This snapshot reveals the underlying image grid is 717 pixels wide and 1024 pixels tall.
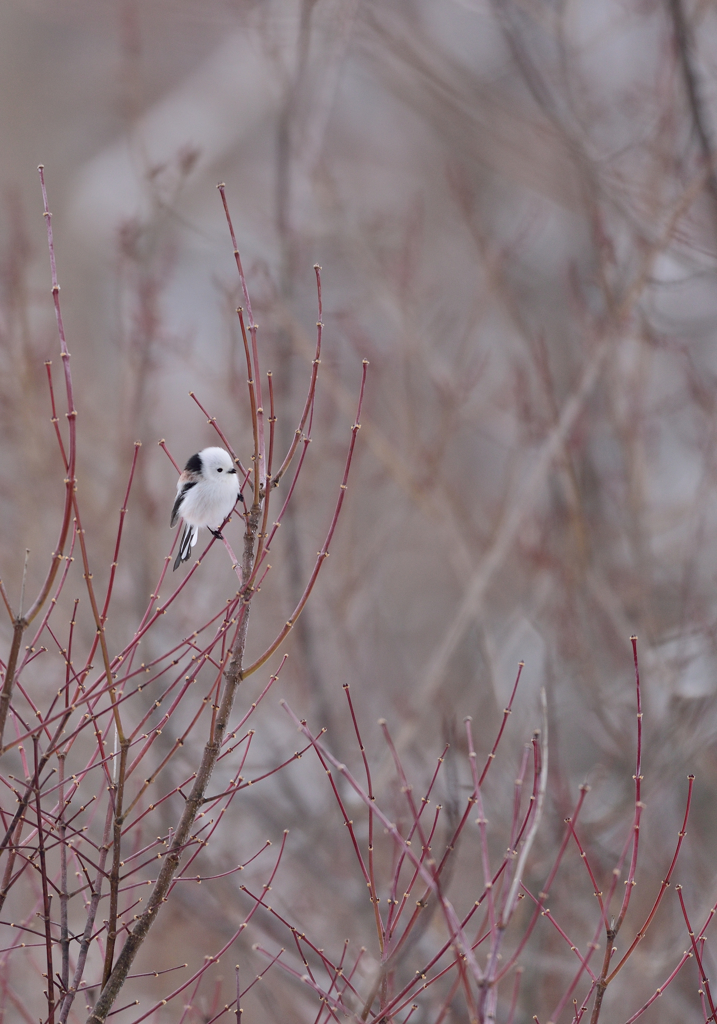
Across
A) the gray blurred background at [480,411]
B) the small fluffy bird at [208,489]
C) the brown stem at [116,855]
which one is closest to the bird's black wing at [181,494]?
the small fluffy bird at [208,489]

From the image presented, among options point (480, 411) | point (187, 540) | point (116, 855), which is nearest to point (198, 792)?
point (116, 855)

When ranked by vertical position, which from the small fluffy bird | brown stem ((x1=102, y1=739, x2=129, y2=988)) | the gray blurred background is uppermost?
the gray blurred background

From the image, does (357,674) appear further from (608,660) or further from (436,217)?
(436,217)

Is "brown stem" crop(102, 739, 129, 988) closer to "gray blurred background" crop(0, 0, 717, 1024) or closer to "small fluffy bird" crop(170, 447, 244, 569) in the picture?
"small fluffy bird" crop(170, 447, 244, 569)

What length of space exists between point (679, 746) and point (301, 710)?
64.9 inches

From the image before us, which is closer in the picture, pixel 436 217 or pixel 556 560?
pixel 556 560

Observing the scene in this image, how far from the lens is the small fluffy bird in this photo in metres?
1.09

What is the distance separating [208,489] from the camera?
1.10 m

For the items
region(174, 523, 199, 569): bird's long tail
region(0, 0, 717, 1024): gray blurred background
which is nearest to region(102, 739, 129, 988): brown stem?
region(174, 523, 199, 569): bird's long tail

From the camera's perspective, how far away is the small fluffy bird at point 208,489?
42.8 inches

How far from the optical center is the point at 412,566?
7418 mm

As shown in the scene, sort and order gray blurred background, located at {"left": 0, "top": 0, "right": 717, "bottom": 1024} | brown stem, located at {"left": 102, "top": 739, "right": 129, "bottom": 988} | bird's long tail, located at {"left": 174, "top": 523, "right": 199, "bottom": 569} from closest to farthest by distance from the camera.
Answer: brown stem, located at {"left": 102, "top": 739, "right": 129, "bottom": 988} → bird's long tail, located at {"left": 174, "top": 523, "right": 199, "bottom": 569} → gray blurred background, located at {"left": 0, "top": 0, "right": 717, "bottom": 1024}

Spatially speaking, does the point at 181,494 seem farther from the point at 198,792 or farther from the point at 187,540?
the point at 198,792

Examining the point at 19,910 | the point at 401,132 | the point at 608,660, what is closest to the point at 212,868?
the point at 608,660
